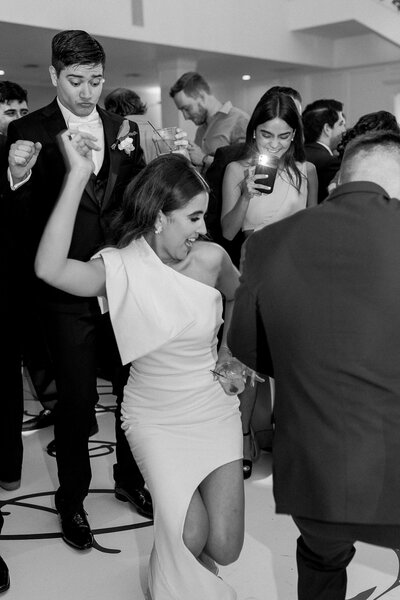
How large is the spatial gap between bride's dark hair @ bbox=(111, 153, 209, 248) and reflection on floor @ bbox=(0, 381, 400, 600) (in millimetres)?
1121

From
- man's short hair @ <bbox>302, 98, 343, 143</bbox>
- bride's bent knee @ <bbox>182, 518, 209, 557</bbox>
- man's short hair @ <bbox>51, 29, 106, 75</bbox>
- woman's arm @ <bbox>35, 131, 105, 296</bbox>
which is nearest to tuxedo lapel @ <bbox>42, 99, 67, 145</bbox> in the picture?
man's short hair @ <bbox>51, 29, 106, 75</bbox>

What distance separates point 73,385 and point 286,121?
58.4 inches

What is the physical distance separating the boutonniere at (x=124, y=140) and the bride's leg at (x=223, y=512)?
120 centimetres

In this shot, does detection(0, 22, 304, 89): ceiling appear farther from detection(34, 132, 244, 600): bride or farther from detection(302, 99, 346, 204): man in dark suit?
detection(34, 132, 244, 600): bride

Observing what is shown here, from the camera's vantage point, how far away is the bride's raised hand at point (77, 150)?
2.14 meters

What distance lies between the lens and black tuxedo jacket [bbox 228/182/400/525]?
1514 millimetres

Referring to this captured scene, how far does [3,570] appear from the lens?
2479 millimetres

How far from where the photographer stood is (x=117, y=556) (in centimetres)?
267

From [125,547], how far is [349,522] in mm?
1346

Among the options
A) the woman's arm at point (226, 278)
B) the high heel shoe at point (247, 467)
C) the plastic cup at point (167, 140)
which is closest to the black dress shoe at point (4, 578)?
the woman's arm at point (226, 278)

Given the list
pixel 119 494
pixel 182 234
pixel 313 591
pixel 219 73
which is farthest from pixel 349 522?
pixel 219 73

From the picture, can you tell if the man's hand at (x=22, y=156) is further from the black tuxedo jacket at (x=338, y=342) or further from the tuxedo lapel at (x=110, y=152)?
the black tuxedo jacket at (x=338, y=342)

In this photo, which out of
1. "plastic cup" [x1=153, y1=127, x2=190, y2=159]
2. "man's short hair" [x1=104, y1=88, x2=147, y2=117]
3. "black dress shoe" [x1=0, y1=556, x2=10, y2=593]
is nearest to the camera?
"black dress shoe" [x1=0, y1=556, x2=10, y2=593]

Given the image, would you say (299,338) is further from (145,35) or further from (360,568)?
(145,35)
